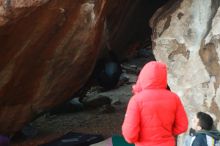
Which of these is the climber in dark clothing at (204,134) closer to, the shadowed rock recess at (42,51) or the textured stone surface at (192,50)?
the textured stone surface at (192,50)

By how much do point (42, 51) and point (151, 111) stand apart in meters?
3.68

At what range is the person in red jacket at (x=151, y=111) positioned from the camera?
4.71m

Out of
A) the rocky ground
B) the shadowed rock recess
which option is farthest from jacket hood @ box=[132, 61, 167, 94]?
the rocky ground

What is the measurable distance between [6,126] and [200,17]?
3.59 metres

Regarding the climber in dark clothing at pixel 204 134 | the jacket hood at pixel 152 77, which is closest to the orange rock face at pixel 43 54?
the jacket hood at pixel 152 77

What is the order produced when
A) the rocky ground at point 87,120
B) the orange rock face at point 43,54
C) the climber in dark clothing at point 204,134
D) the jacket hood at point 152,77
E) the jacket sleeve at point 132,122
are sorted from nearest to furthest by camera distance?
the jacket sleeve at point 132,122 → the jacket hood at point 152,77 → the climber in dark clothing at point 204,134 → the orange rock face at point 43,54 → the rocky ground at point 87,120

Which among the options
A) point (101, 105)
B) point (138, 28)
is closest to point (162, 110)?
point (101, 105)

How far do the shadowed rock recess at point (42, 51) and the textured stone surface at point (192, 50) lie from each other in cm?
99

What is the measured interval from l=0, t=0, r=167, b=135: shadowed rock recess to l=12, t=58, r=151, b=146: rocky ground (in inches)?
25.3

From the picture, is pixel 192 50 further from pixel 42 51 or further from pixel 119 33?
pixel 119 33

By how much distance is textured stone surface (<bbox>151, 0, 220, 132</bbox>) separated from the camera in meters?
7.11

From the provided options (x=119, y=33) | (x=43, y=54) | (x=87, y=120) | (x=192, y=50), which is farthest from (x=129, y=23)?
(x=192, y=50)

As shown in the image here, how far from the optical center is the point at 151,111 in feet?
15.6

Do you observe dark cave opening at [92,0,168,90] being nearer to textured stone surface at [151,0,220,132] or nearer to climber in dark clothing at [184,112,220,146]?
textured stone surface at [151,0,220,132]
